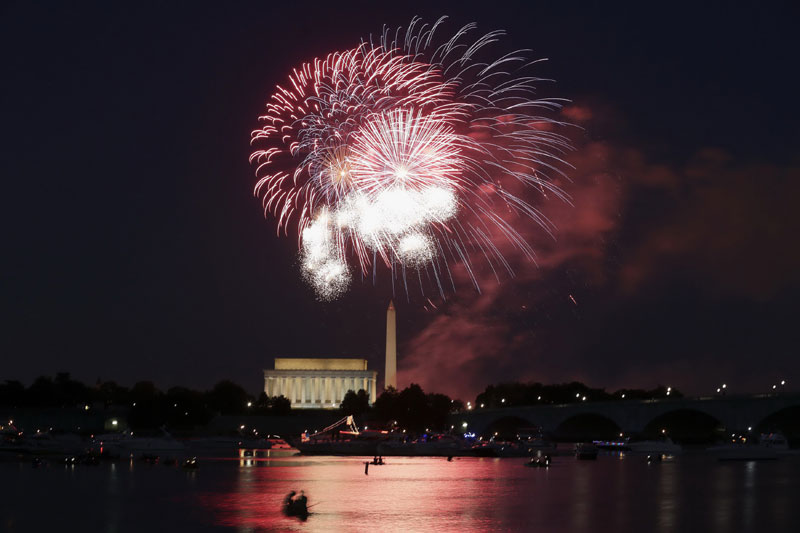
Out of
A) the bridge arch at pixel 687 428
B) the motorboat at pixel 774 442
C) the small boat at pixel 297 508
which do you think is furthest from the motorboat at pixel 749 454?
the small boat at pixel 297 508

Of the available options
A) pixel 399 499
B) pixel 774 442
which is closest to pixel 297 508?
pixel 399 499

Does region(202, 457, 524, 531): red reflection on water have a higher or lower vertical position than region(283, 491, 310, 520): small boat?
lower

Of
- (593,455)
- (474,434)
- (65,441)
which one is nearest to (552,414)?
(474,434)

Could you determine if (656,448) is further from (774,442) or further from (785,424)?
(785,424)

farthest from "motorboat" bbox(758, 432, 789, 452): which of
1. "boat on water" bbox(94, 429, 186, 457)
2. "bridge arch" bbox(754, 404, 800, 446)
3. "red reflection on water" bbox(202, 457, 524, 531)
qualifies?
"boat on water" bbox(94, 429, 186, 457)

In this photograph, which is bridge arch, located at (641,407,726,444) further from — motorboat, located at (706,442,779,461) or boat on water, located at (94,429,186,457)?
boat on water, located at (94,429,186,457)
